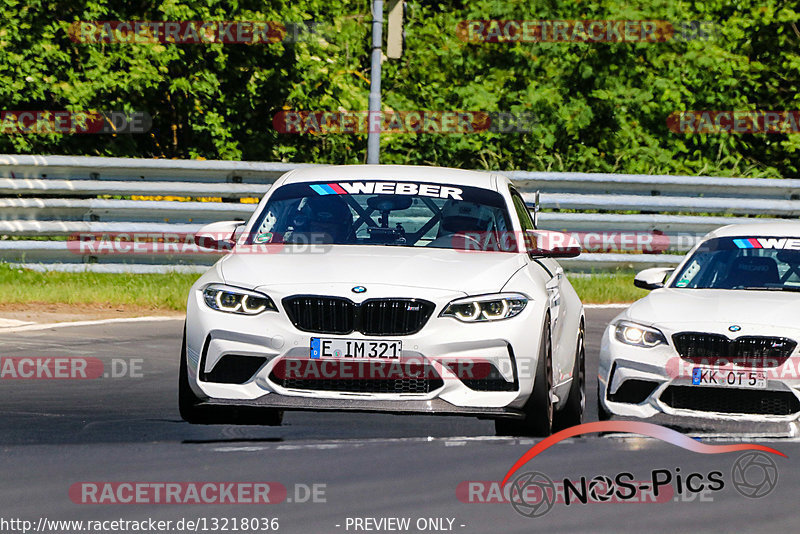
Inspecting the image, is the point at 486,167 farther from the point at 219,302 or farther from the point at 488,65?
the point at 219,302

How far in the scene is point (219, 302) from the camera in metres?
8.03

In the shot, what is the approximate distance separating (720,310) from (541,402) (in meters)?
1.70

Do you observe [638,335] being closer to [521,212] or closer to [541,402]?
[521,212]

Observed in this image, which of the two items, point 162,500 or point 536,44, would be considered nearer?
point 162,500

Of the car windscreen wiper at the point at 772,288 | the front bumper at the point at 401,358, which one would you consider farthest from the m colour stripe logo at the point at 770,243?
the front bumper at the point at 401,358

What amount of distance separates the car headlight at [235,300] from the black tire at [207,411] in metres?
0.23

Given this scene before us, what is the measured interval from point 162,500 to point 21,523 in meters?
0.72

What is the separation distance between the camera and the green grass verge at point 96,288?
50.4ft

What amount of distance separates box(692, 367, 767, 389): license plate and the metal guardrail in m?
8.17

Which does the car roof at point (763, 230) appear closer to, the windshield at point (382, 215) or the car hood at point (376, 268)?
the windshield at point (382, 215)

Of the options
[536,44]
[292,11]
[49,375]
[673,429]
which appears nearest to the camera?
[673,429]

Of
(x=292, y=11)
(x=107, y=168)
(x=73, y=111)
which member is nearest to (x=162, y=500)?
(x=107, y=168)

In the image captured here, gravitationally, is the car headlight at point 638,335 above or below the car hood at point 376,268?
below

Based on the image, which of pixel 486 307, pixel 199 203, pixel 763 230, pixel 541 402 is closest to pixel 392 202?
pixel 486 307
